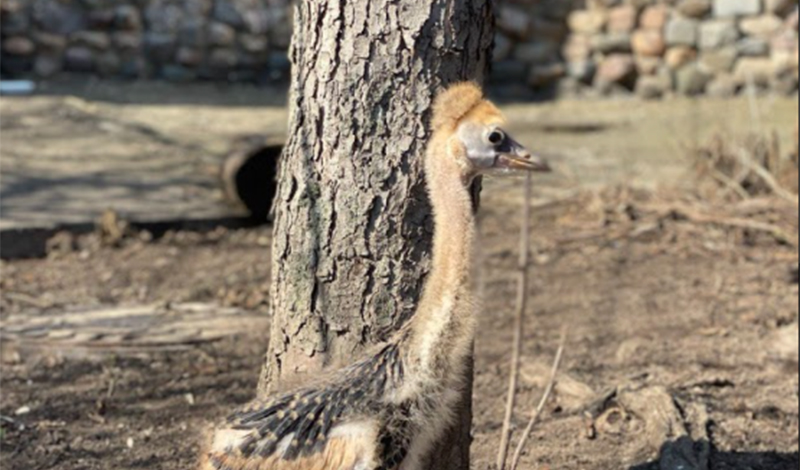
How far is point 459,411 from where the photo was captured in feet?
12.0

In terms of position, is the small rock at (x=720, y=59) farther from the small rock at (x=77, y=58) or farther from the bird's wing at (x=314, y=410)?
the bird's wing at (x=314, y=410)

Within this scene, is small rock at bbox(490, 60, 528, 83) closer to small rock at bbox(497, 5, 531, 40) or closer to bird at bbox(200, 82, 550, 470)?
small rock at bbox(497, 5, 531, 40)

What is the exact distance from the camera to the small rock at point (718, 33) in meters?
12.3

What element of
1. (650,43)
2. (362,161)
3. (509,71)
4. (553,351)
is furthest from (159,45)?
(362,161)

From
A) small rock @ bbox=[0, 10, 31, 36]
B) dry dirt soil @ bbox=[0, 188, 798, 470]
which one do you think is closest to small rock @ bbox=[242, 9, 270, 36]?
small rock @ bbox=[0, 10, 31, 36]

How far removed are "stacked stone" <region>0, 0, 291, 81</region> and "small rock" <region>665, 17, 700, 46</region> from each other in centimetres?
376

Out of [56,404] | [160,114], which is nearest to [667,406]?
[56,404]

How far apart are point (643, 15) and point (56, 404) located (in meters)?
8.98

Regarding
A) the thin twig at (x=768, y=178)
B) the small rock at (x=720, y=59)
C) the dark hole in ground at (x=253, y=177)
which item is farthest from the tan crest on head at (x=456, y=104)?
the small rock at (x=720, y=59)

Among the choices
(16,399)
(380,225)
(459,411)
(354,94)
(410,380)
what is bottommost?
(16,399)

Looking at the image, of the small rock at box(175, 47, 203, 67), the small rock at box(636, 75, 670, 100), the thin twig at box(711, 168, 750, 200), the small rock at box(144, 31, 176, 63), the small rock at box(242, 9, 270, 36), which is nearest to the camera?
the thin twig at box(711, 168, 750, 200)

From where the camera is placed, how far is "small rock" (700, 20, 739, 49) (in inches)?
485

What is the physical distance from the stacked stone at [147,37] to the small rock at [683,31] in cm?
376

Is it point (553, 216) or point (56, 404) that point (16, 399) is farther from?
point (553, 216)
